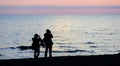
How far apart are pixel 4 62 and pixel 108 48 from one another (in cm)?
5018

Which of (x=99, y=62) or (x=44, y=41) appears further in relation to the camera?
(x=44, y=41)

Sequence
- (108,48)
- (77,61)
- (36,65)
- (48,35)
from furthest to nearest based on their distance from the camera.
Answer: (108,48) → (48,35) → (77,61) → (36,65)

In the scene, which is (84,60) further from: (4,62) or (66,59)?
(4,62)

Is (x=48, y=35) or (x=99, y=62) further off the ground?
(x=48, y=35)


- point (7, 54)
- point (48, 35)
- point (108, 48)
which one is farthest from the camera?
point (108, 48)

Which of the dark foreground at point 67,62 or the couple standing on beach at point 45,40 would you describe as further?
the couple standing on beach at point 45,40

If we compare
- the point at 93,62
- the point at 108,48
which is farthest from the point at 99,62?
the point at 108,48

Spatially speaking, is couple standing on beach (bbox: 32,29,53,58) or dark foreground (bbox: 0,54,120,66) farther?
couple standing on beach (bbox: 32,29,53,58)

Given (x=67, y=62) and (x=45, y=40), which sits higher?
(x=45, y=40)

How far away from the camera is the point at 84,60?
1805cm

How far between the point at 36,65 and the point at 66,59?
248cm

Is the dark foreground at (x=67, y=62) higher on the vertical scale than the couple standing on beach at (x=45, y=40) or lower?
lower

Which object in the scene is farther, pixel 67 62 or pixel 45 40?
pixel 45 40

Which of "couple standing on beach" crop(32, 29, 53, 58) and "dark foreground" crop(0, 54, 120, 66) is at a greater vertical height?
"couple standing on beach" crop(32, 29, 53, 58)
